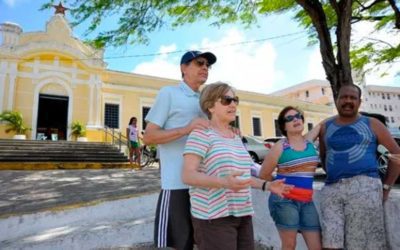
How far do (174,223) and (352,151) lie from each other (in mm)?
1468

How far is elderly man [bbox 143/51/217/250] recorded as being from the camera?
75.1 inches

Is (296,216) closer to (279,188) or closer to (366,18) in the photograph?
(279,188)

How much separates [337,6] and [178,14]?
3.73 m

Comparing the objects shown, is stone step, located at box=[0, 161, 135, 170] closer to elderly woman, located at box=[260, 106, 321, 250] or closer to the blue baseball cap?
elderly woman, located at box=[260, 106, 321, 250]

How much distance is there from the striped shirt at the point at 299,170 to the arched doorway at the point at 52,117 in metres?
17.5

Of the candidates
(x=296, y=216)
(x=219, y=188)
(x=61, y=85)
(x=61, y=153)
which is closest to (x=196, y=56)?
(x=219, y=188)

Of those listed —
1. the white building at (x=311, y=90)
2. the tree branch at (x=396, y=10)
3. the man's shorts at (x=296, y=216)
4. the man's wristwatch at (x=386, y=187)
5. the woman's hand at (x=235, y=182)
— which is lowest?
the man's shorts at (x=296, y=216)

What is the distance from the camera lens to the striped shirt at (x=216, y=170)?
173cm

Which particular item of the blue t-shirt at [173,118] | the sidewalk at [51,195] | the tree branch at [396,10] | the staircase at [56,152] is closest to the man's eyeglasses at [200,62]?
the blue t-shirt at [173,118]

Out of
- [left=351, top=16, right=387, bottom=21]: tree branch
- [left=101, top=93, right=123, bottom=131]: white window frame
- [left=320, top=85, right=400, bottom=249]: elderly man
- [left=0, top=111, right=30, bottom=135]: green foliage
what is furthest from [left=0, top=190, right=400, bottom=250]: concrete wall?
[left=101, top=93, right=123, bottom=131]: white window frame


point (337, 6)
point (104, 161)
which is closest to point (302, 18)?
point (337, 6)

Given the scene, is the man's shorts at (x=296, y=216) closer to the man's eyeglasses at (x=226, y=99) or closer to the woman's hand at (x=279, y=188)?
the woman's hand at (x=279, y=188)

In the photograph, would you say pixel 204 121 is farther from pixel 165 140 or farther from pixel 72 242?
pixel 72 242

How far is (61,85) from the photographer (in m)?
17.7
